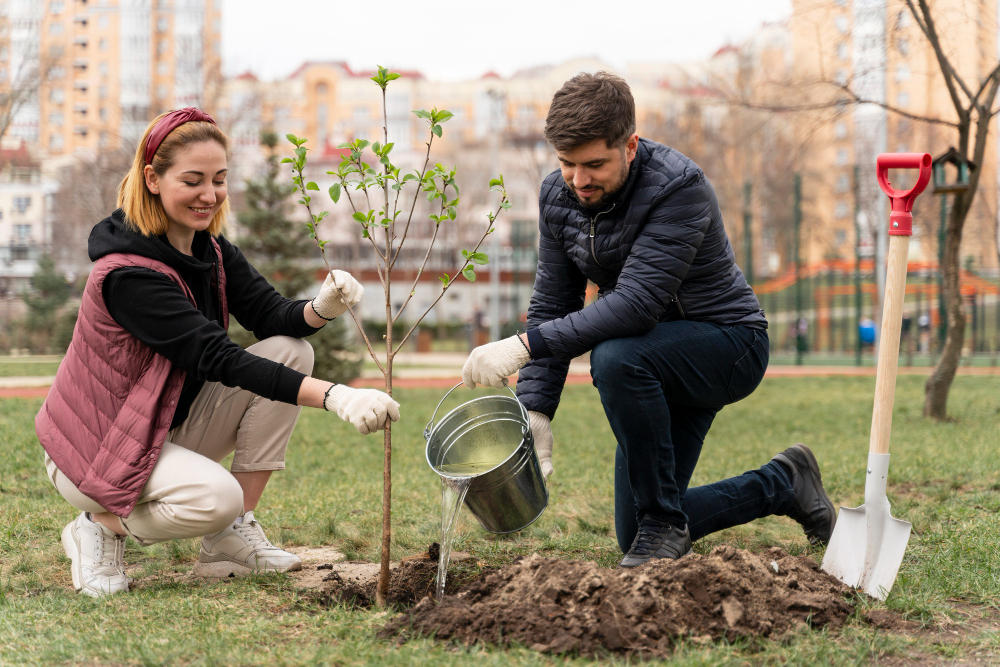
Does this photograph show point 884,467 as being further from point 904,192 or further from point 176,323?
point 176,323

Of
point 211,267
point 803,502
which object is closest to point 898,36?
point 803,502

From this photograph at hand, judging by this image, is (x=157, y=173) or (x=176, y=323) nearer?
(x=176, y=323)

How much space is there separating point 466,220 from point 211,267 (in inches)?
1347

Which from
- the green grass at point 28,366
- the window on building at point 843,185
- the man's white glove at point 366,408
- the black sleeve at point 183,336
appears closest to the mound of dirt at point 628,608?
the man's white glove at point 366,408

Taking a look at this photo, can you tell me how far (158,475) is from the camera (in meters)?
2.54

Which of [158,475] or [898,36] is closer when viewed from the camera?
[158,475]

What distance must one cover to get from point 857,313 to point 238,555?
14055 mm

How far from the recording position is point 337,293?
9.02 feet

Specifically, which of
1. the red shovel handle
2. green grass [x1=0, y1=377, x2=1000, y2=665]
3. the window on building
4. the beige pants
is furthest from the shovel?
the window on building

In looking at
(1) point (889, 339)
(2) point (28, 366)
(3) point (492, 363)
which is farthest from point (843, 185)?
(3) point (492, 363)

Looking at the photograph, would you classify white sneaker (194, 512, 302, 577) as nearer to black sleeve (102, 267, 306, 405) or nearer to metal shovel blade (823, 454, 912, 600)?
black sleeve (102, 267, 306, 405)

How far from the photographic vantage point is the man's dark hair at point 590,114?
245 cm

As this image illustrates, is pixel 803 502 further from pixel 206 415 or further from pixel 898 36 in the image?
pixel 898 36

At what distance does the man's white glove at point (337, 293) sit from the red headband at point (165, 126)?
0.64 m
